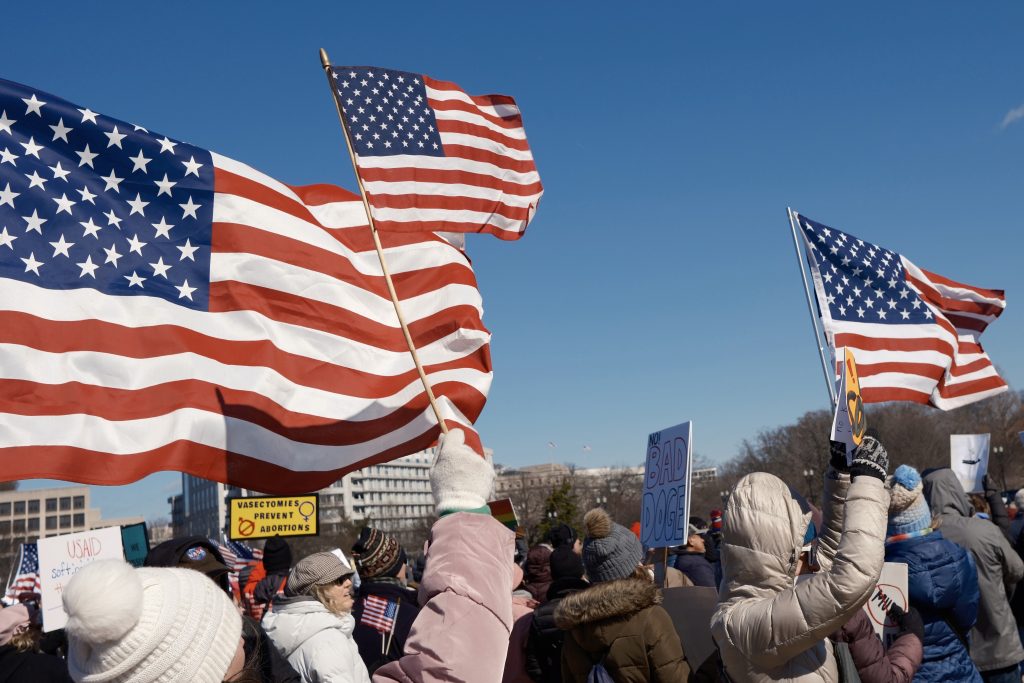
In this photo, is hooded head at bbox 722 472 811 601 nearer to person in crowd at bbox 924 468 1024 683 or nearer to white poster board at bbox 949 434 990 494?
person in crowd at bbox 924 468 1024 683

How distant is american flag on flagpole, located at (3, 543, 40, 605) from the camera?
1052 cm

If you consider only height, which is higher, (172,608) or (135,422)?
(135,422)

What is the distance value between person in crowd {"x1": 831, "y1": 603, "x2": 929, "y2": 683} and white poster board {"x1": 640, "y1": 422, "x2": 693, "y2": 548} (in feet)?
4.78

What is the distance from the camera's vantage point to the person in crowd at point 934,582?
4.96 metres

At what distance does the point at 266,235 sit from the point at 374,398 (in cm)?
129

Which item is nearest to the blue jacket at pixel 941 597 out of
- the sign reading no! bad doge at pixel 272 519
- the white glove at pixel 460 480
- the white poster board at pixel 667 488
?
the white poster board at pixel 667 488

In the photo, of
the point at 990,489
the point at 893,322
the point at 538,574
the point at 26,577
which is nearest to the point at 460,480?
the point at 538,574

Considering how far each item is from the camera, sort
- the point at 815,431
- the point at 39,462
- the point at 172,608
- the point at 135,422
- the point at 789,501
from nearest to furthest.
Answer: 1. the point at 172,608
2. the point at 789,501
3. the point at 39,462
4. the point at 135,422
5. the point at 815,431

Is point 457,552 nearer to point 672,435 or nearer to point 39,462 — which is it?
point 39,462

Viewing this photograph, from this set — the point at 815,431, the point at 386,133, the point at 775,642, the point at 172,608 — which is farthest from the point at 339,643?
the point at 815,431

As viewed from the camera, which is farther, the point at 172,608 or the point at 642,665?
the point at 642,665

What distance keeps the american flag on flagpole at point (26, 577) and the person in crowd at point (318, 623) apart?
6.10m

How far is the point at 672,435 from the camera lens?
20.6 ft

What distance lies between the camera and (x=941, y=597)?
201 inches
